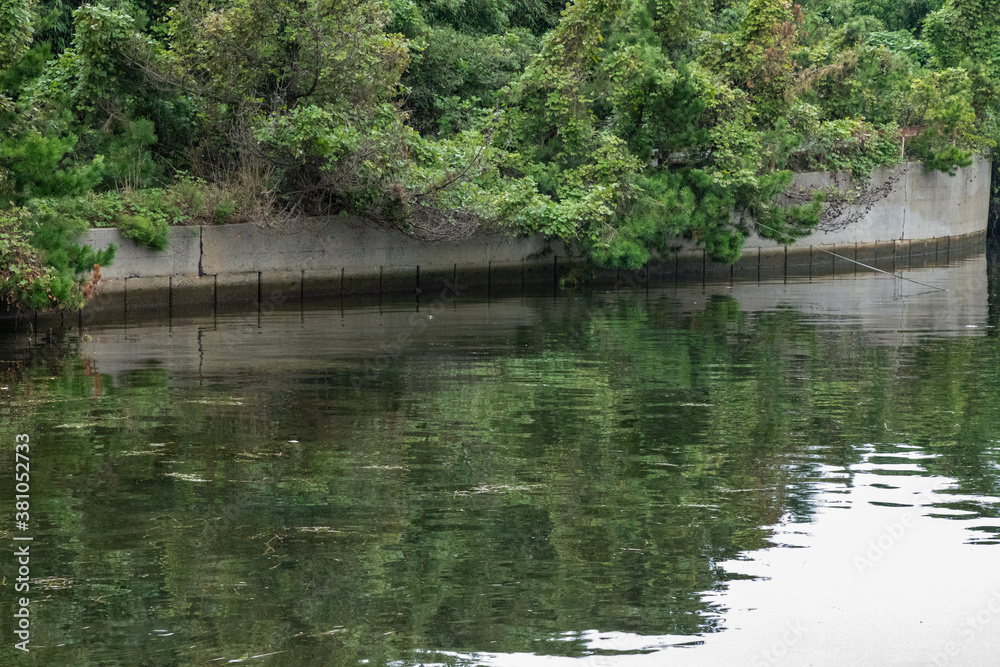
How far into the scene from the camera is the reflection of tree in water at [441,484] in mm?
6426

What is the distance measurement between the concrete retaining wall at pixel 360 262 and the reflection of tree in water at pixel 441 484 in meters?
6.09

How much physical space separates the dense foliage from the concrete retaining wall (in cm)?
53

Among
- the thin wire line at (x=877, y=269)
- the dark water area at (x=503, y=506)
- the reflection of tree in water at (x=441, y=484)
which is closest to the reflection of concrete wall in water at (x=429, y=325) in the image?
the dark water area at (x=503, y=506)

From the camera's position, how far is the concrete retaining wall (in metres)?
21.9

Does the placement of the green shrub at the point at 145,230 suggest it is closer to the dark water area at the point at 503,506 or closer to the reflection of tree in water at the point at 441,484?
the dark water area at the point at 503,506

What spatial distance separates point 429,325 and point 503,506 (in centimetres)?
1175

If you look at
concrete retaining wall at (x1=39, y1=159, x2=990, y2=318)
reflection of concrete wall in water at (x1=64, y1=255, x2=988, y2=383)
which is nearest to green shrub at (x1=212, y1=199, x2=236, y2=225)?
concrete retaining wall at (x1=39, y1=159, x2=990, y2=318)

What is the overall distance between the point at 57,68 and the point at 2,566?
18.0 meters

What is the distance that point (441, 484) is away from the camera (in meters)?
9.14

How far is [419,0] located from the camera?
29984 millimetres

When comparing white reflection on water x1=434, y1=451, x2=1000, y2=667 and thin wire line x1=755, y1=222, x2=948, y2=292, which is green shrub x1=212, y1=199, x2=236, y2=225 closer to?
thin wire line x1=755, y1=222, x2=948, y2=292

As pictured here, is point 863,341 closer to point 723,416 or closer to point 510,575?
point 723,416

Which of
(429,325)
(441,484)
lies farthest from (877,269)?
(441,484)

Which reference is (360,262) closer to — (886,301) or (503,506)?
(886,301)
